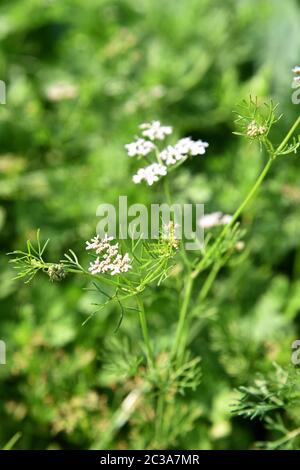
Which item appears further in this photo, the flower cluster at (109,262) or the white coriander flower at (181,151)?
the white coriander flower at (181,151)

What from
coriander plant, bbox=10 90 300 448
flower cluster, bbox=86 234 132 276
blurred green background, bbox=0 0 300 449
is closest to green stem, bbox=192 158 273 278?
coriander plant, bbox=10 90 300 448

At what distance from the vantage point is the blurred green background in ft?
7.27

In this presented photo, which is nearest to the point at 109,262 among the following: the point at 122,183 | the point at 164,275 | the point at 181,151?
the point at 164,275

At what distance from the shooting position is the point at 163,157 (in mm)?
1538

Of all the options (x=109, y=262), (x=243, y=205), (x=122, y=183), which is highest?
(x=122, y=183)

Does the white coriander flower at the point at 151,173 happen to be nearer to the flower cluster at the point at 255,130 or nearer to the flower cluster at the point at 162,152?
the flower cluster at the point at 162,152

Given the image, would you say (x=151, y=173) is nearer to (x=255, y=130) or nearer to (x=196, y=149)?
(x=196, y=149)

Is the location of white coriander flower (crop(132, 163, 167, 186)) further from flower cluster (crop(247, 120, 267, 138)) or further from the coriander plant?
flower cluster (crop(247, 120, 267, 138))

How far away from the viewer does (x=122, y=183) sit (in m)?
2.57

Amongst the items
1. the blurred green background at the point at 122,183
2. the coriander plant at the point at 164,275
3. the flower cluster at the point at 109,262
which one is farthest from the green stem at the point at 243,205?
the blurred green background at the point at 122,183

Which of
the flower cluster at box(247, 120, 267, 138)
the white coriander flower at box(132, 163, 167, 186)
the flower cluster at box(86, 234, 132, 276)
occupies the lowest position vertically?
the flower cluster at box(86, 234, 132, 276)

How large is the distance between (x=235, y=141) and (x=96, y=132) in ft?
2.04

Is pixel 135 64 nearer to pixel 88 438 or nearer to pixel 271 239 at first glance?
pixel 271 239

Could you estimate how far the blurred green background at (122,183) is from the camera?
87.2 inches
